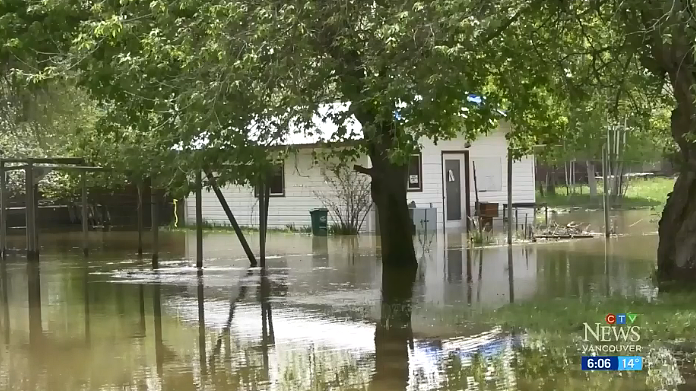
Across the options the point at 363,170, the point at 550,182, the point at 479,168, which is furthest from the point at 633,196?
the point at 363,170

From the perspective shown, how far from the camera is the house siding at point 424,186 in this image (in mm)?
26484

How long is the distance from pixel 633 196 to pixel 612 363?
1930cm

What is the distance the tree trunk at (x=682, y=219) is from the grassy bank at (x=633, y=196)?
42.5 feet

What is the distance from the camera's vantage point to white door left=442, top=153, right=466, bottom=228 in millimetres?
26938

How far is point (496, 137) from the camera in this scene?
27.9 metres

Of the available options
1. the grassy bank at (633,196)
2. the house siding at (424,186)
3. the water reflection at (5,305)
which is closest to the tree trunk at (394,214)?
the water reflection at (5,305)

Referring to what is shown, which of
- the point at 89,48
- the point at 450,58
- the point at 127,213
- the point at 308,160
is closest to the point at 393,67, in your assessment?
the point at 450,58

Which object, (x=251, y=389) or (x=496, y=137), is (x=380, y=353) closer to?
(x=251, y=389)

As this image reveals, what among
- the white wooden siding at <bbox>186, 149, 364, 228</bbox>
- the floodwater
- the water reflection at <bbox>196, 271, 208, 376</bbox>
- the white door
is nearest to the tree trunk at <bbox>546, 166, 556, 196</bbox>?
the white door

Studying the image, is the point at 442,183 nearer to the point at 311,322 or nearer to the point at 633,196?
the point at 633,196

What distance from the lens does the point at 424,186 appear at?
26422 mm

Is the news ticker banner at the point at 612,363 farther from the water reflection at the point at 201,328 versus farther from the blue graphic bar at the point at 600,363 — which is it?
the water reflection at the point at 201,328

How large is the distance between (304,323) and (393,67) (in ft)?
10.7

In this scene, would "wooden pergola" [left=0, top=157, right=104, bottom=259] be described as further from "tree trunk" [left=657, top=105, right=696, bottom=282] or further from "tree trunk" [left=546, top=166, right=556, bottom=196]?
"tree trunk" [left=546, top=166, right=556, bottom=196]
